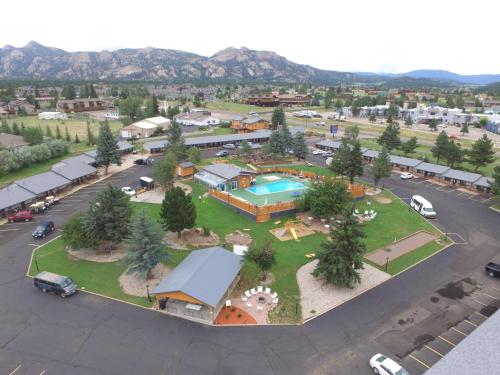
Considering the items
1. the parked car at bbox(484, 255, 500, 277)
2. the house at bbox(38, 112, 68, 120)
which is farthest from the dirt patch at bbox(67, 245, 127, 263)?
the house at bbox(38, 112, 68, 120)

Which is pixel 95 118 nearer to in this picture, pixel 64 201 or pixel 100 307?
pixel 64 201

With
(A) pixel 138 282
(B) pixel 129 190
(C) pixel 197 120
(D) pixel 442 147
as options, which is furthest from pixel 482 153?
(C) pixel 197 120

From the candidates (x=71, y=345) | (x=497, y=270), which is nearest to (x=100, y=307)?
(x=71, y=345)

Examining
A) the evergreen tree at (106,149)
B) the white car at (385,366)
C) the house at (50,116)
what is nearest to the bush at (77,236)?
the white car at (385,366)

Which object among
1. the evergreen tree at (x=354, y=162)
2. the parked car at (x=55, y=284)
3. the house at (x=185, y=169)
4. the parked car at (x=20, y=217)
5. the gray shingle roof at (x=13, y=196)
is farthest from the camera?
the house at (x=185, y=169)

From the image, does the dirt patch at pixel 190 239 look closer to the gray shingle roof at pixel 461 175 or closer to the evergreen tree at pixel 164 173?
the evergreen tree at pixel 164 173

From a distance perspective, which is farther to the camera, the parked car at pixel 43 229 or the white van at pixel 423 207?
the white van at pixel 423 207
